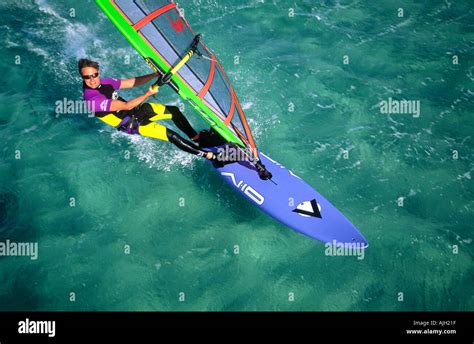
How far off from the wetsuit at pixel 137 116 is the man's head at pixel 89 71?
19cm

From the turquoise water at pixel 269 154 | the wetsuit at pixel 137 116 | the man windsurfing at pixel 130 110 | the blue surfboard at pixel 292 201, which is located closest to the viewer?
the man windsurfing at pixel 130 110

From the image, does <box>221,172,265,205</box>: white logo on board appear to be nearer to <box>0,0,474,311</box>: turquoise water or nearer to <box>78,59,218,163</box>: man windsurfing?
<box>0,0,474,311</box>: turquoise water

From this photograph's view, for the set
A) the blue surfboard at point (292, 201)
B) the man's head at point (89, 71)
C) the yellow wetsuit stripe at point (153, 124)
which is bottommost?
the blue surfboard at point (292, 201)

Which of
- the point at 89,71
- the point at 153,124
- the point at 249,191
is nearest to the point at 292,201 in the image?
the point at 249,191

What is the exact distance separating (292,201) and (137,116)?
3.77 meters

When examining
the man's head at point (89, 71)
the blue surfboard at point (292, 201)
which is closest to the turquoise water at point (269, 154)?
the blue surfboard at point (292, 201)

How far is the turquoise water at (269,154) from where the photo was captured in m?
9.37

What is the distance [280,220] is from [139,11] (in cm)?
502

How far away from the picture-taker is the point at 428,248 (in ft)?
31.8

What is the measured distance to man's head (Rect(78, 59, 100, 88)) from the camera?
8336mm

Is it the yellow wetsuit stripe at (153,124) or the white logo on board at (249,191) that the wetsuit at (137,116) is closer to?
the yellow wetsuit stripe at (153,124)

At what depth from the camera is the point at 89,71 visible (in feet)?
27.5

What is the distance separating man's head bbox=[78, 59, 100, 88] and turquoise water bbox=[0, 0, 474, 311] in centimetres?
284

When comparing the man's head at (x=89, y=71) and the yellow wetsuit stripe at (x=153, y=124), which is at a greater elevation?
the man's head at (x=89, y=71)
